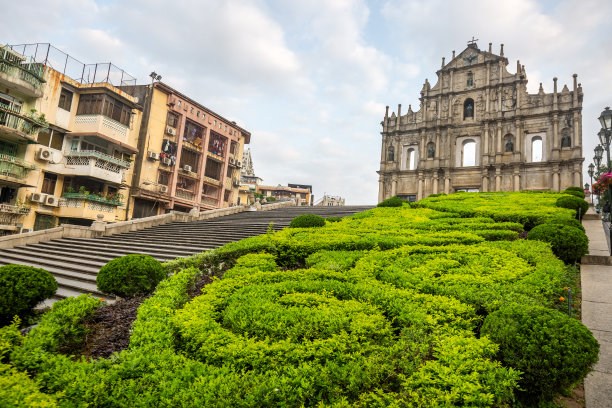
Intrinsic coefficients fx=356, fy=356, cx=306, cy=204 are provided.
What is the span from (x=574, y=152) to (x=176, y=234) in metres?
37.3

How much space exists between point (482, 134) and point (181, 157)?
3275 cm

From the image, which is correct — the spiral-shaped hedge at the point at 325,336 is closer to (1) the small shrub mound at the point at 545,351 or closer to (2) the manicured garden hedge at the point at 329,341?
(2) the manicured garden hedge at the point at 329,341

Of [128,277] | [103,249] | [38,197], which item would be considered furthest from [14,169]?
[128,277]

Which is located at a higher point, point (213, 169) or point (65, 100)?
point (65, 100)

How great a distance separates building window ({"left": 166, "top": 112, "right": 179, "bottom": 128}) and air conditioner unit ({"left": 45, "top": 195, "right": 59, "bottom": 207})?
12899 mm

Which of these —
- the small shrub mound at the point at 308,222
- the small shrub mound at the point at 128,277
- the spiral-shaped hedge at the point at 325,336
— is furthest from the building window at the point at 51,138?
the spiral-shaped hedge at the point at 325,336

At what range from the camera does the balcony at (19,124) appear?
20.7 metres

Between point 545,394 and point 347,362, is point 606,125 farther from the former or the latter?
point 347,362

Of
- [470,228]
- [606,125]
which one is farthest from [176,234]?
[606,125]

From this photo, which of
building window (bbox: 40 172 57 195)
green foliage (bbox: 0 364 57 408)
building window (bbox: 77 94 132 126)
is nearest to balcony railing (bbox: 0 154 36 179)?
building window (bbox: 40 172 57 195)

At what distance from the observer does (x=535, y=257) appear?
7312 millimetres

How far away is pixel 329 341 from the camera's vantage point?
4.09m

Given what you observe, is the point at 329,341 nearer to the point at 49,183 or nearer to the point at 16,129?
the point at 16,129

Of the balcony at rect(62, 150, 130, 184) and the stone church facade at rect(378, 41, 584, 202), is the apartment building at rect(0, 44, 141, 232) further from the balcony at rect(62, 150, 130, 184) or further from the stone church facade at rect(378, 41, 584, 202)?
the stone church facade at rect(378, 41, 584, 202)
